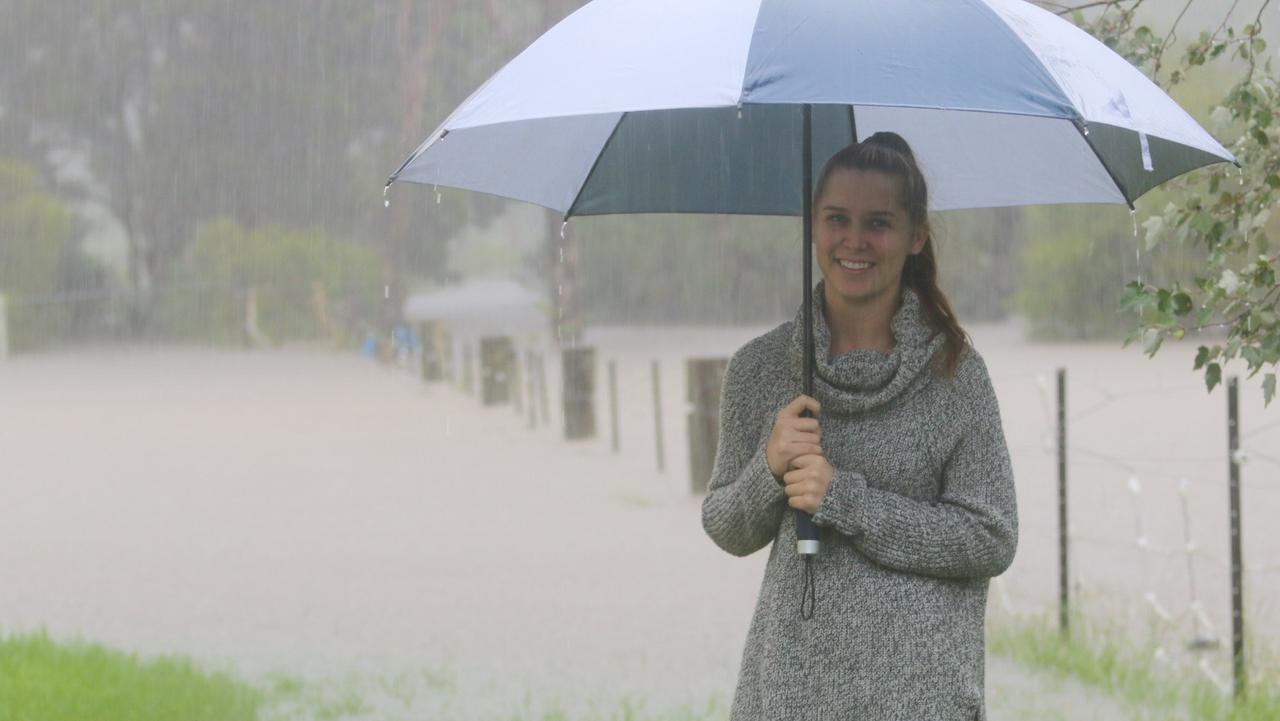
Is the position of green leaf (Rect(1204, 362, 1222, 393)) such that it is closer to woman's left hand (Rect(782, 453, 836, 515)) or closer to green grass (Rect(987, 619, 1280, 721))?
woman's left hand (Rect(782, 453, 836, 515))

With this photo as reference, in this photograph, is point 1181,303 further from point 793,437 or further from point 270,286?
point 270,286

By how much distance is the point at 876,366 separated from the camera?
1644mm

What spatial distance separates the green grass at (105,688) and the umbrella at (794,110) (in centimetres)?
231

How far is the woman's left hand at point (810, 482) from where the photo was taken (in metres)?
1.61

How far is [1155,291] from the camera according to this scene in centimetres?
219

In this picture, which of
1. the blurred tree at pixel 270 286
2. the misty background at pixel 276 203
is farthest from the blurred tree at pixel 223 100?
the blurred tree at pixel 270 286

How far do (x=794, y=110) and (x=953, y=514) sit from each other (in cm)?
83

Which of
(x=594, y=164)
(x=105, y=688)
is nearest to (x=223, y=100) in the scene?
(x=105, y=688)

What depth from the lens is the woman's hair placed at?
1664 mm

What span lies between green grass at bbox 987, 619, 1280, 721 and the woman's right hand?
2.69 m

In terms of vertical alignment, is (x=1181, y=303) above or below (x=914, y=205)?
below

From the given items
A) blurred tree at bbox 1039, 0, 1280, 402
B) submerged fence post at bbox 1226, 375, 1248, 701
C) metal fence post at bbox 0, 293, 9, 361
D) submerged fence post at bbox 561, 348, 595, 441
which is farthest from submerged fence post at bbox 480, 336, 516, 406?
blurred tree at bbox 1039, 0, 1280, 402

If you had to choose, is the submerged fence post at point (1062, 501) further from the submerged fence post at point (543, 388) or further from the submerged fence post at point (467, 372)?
the submerged fence post at point (467, 372)

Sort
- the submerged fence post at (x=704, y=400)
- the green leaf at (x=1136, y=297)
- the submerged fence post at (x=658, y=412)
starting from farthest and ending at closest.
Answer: the submerged fence post at (x=658, y=412) → the submerged fence post at (x=704, y=400) → the green leaf at (x=1136, y=297)
